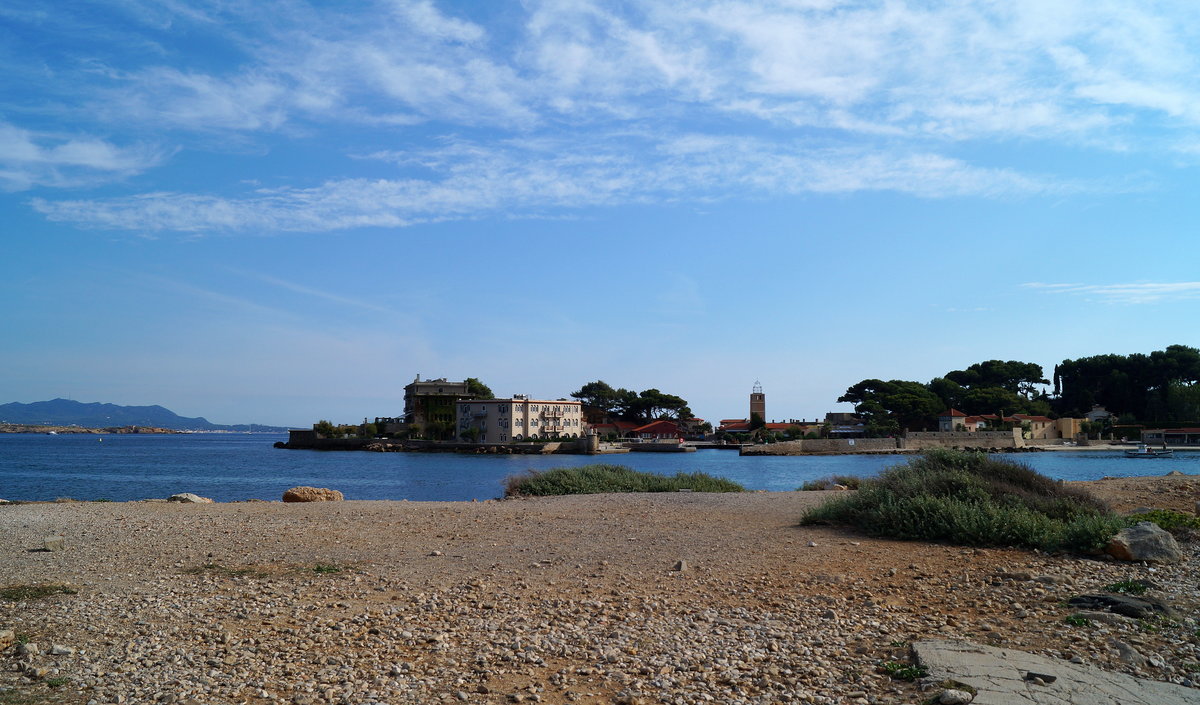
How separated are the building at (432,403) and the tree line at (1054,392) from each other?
59.7m

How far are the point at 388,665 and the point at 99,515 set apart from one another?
11952mm

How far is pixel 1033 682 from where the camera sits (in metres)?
5.61

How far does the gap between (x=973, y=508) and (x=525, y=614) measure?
8.00 meters

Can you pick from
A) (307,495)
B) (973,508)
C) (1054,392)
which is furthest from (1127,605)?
(1054,392)

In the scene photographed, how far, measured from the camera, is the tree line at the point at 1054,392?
107562mm

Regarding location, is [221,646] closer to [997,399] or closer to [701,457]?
[701,457]

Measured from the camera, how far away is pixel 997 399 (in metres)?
119

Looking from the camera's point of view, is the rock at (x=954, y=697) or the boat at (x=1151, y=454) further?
the boat at (x=1151, y=454)

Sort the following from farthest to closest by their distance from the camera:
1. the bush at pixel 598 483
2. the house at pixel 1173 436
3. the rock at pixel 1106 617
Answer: the house at pixel 1173 436 → the bush at pixel 598 483 → the rock at pixel 1106 617

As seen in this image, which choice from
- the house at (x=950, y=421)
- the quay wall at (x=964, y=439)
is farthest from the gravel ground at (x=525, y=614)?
the house at (x=950, y=421)

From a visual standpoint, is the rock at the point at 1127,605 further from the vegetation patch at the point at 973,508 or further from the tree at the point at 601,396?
the tree at the point at 601,396

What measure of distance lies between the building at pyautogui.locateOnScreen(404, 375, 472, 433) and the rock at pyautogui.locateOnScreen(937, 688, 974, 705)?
110 m

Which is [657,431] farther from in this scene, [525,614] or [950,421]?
[525,614]

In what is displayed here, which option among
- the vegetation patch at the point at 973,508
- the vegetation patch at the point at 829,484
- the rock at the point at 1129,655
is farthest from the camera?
the vegetation patch at the point at 829,484
